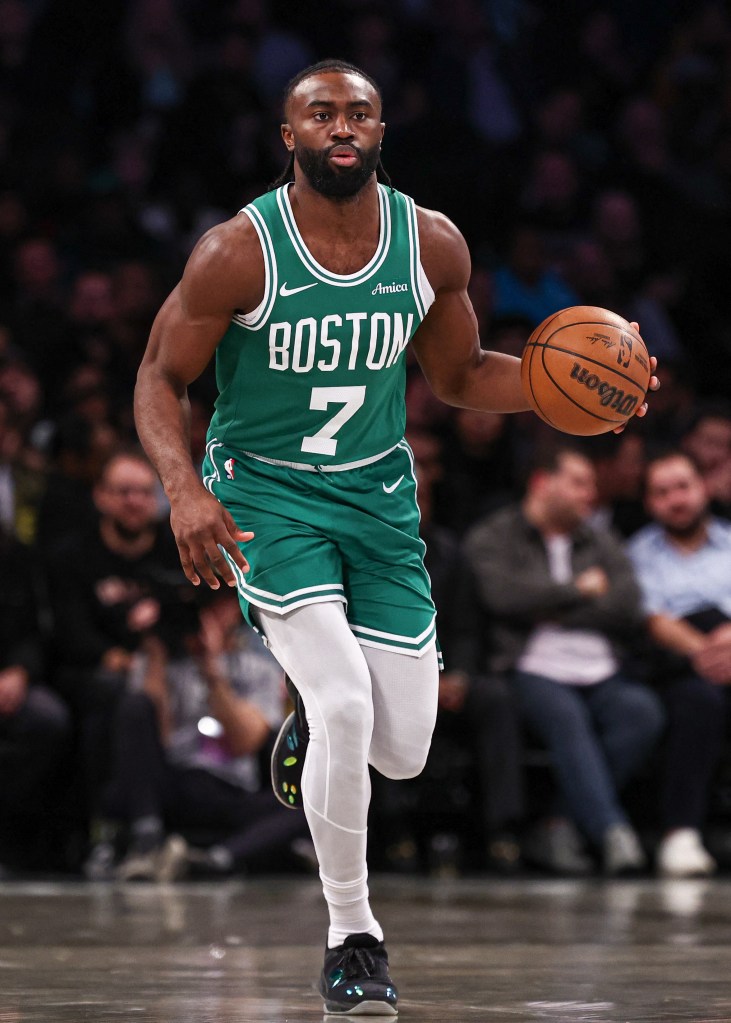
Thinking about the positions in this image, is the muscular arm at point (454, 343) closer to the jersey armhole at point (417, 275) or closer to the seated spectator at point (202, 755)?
the jersey armhole at point (417, 275)

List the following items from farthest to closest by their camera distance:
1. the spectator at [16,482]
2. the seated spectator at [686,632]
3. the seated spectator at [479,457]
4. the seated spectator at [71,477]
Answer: the seated spectator at [479,457] → the spectator at [16,482] → the seated spectator at [71,477] → the seated spectator at [686,632]

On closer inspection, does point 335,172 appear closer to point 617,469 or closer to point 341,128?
point 341,128

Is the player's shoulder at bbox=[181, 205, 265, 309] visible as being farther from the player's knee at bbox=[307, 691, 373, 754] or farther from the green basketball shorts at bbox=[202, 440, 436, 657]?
the player's knee at bbox=[307, 691, 373, 754]

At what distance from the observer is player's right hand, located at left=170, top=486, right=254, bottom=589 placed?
3.79 m

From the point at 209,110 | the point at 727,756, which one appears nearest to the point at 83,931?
the point at 727,756

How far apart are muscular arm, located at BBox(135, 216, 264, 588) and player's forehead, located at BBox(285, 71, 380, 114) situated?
33 centimetres

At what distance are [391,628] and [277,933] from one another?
169cm

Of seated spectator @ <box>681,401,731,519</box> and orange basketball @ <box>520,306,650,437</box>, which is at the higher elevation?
seated spectator @ <box>681,401,731,519</box>

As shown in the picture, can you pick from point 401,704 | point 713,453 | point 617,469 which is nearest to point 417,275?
point 401,704

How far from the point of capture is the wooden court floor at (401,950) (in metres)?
3.95

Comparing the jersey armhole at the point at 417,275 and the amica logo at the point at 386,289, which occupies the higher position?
the jersey armhole at the point at 417,275

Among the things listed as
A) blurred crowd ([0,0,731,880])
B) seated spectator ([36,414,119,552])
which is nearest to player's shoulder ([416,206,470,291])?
blurred crowd ([0,0,731,880])

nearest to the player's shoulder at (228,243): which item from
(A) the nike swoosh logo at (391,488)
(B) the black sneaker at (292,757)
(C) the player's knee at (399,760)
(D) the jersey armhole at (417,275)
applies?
(D) the jersey armhole at (417,275)

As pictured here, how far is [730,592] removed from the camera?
8.00 metres
